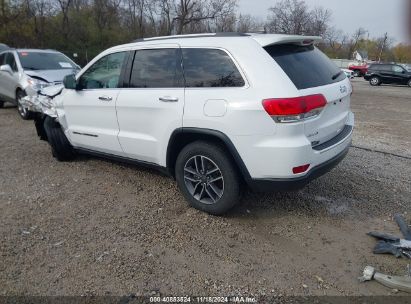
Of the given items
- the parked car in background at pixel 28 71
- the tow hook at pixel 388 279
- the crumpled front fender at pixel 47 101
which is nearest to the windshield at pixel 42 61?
the parked car in background at pixel 28 71

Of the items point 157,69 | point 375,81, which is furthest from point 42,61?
point 375,81

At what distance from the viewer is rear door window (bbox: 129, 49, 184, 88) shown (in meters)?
3.79

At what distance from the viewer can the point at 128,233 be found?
348 centimetres

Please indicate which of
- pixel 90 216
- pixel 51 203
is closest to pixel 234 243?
pixel 90 216

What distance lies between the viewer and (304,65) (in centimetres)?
350

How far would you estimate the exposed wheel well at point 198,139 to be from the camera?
11.0 feet

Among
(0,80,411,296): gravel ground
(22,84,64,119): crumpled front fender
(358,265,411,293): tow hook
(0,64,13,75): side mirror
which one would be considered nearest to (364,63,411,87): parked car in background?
(0,80,411,296): gravel ground

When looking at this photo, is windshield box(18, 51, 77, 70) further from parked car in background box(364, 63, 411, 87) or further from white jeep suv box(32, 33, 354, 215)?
parked car in background box(364, 63, 411, 87)

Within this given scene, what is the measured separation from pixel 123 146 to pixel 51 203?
1.04 meters

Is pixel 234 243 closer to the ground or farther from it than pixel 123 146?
closer to the ground

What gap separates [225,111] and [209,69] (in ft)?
1.72

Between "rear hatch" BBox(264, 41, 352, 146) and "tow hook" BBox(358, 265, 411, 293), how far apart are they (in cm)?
117

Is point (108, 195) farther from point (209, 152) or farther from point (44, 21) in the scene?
point (44, 21)

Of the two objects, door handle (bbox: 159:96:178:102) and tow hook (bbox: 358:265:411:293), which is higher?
door handle (bbox: 159:96:178:102)
